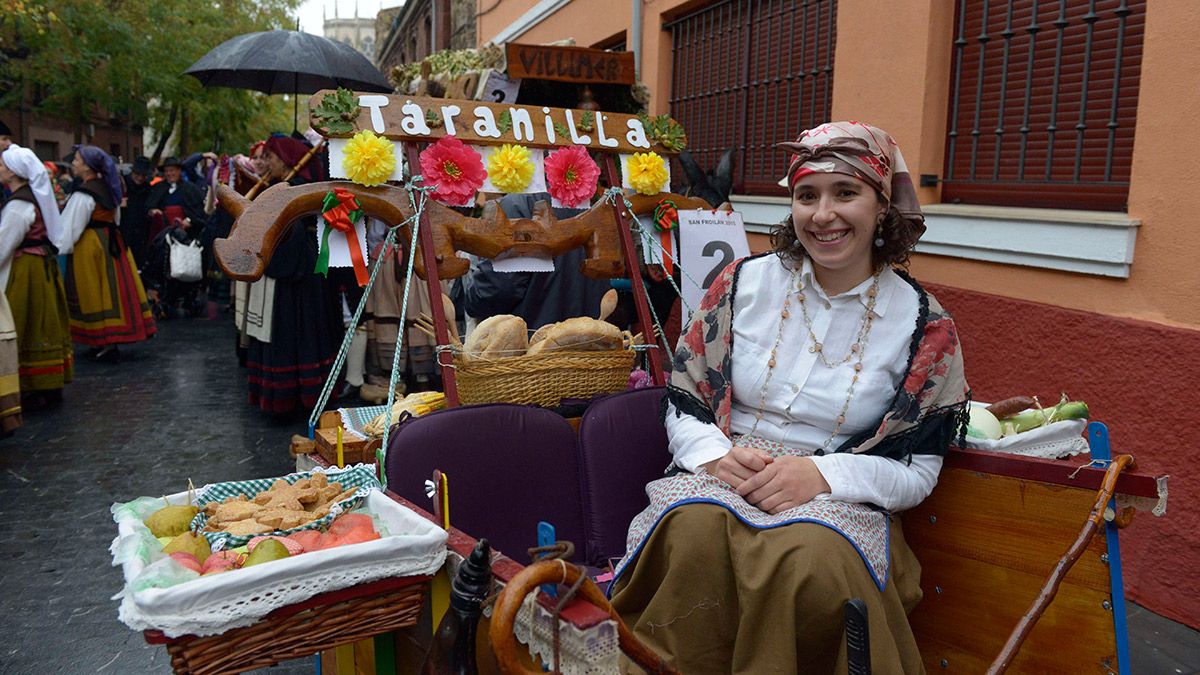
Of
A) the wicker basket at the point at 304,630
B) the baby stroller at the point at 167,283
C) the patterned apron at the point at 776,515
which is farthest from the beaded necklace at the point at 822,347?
the baby stroller at the point at 167,283

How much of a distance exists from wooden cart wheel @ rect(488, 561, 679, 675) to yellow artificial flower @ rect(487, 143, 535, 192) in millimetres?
1726

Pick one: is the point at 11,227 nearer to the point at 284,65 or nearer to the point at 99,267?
the point at 99,267

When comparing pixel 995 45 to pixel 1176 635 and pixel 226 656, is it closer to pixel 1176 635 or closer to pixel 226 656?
pixel 1176 635

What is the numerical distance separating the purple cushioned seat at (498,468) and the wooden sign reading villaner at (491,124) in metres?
0.93

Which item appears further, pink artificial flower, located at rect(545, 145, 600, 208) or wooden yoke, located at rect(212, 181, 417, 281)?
pink artificial flower, located at rect(545, 145, 600, 208)

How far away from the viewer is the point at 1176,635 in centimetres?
330

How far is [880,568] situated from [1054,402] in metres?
2.28

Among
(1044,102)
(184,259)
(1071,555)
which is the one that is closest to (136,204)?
(184,259)

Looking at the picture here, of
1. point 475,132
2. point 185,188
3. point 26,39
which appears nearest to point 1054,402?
point 475,132

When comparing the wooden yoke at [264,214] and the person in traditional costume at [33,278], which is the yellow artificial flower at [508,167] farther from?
the person in traditional costume at [33,278]

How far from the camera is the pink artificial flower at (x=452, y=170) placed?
287 cm

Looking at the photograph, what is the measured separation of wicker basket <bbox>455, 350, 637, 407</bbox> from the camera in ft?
9.11

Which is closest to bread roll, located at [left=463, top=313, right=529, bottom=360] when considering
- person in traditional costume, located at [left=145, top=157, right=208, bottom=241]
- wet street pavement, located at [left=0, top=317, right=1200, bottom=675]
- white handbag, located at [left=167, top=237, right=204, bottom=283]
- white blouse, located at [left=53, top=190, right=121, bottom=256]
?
wet street pavement, located at [left=0, top=317, right=1200, bottom=675]

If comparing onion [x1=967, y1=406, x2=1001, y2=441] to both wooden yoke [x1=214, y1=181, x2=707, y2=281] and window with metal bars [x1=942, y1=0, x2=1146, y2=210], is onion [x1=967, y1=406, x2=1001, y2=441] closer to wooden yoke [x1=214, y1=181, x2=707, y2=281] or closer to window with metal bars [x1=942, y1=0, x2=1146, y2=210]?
wooden yoke [x1=214, y1=181, x2=707, y2=281]
